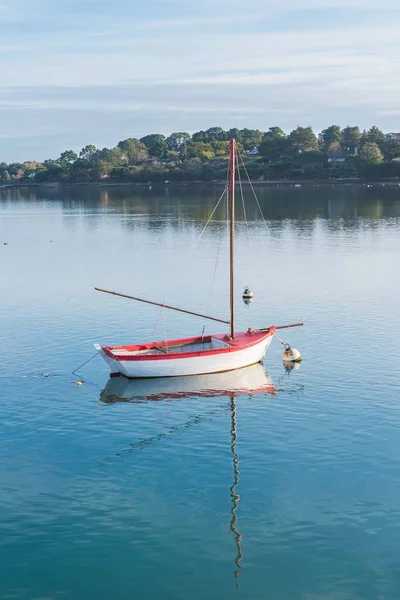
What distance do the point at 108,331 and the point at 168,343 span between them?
9522 millimetres

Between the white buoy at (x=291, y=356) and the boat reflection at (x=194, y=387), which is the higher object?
the white buoy at (x=291, y=356)

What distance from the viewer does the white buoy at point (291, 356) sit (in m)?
49.4

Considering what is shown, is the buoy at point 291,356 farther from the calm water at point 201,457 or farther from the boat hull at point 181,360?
the boat hull at point 181,360

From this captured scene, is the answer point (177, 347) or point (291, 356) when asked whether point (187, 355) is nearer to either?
point (177, 347)

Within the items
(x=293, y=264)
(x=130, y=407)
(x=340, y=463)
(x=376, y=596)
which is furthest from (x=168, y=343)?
(x=293, y=264)

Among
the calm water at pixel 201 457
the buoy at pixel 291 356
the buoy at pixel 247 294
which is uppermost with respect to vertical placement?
the buoy at pixel 247 294

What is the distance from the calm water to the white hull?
1077 millimetres

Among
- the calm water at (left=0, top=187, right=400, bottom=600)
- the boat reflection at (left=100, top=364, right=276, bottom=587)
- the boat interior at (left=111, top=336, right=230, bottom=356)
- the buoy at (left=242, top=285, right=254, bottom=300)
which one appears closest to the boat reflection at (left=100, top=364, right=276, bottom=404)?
the boat reflection at (left=100, top=364, right=276, bottom=587)

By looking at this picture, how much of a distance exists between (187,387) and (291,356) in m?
7.92

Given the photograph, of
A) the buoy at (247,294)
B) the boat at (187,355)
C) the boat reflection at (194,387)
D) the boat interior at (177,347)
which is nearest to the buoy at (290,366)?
the boat reflection at (194,387)

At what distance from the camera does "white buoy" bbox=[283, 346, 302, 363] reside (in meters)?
49.4

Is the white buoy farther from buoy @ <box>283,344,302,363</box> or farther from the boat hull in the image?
the boat hull

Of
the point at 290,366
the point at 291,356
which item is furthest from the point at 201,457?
the point at 291,356

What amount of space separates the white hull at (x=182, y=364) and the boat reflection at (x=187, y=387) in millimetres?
387
